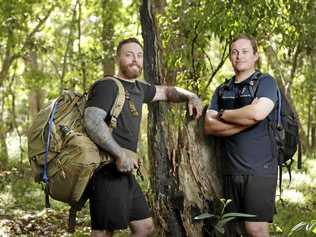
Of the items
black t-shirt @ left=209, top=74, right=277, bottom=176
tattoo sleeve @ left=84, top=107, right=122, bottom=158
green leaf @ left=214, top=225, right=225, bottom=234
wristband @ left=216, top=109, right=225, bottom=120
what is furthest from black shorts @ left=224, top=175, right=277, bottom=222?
tattoo sleeve @ left=84, top=107, right=122, bottom=158

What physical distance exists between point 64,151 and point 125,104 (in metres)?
0.69

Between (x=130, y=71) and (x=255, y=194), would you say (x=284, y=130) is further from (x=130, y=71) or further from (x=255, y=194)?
(x=130, y=71)

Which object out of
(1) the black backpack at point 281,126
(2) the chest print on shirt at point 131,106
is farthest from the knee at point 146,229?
(1) the black backpack at point 281,126

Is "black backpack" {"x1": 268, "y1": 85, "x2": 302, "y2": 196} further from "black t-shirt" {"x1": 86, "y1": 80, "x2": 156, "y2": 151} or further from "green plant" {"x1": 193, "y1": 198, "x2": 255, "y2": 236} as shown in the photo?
"black t-shirt" {"x1": 86, "y1": 80, "x2": 156, "y2": 151}

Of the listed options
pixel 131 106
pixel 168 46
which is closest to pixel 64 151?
pixel 131 106

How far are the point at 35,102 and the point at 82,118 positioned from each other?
19892 millimetres

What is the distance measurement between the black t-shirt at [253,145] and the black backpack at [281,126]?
0.04 m

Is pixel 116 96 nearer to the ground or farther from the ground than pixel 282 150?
farther from the ground

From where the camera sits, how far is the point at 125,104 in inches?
195

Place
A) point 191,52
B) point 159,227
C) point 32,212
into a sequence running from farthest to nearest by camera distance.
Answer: point 32,212, point 191,52, point 159,227

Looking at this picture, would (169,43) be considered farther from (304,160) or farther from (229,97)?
(304,160)

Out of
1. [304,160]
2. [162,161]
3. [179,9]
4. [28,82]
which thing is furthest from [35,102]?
[162,161]

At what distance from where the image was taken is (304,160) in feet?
45.8

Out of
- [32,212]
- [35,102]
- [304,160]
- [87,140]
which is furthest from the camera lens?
[35,102]
